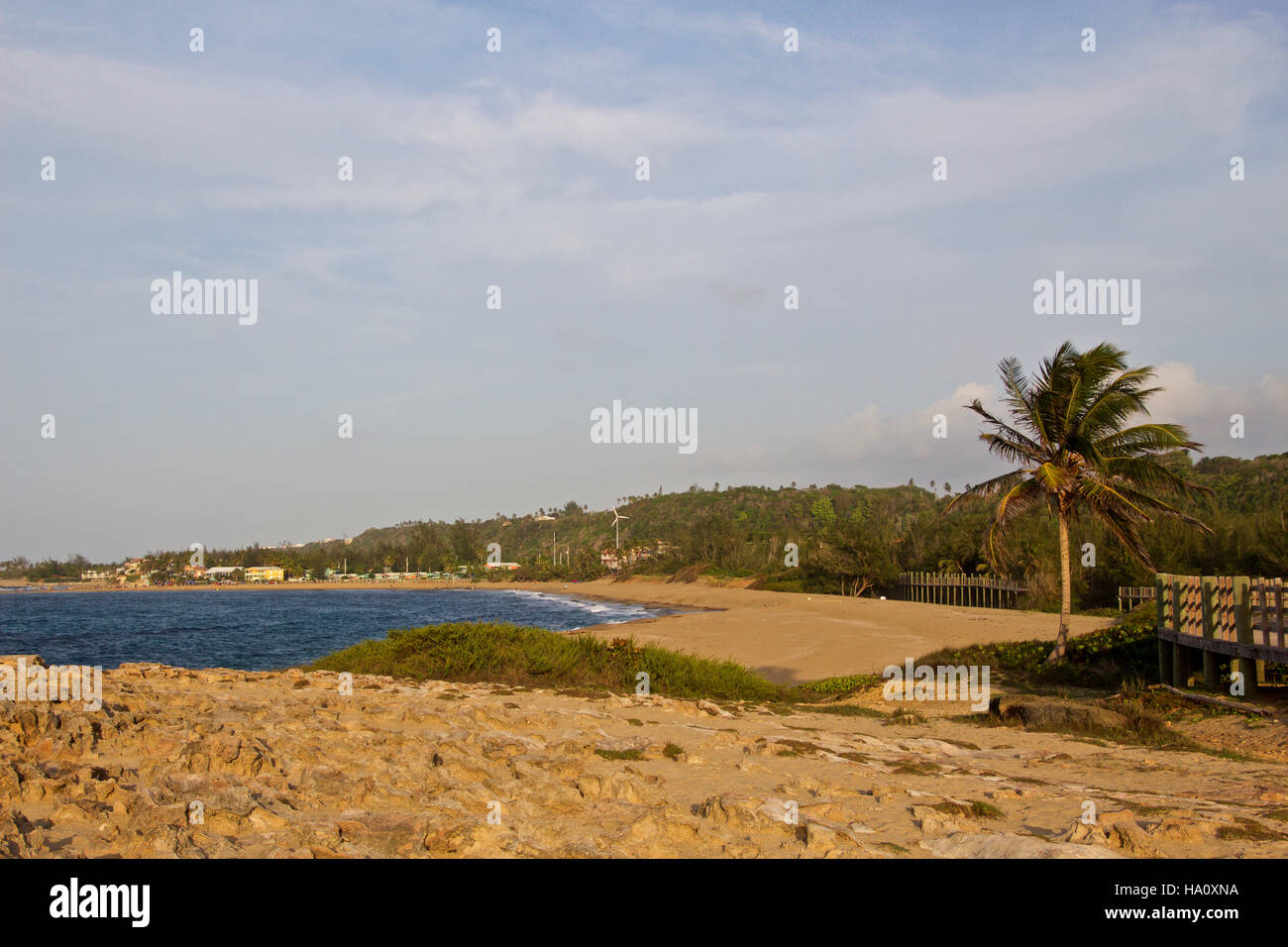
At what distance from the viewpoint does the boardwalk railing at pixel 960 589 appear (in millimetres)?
39625

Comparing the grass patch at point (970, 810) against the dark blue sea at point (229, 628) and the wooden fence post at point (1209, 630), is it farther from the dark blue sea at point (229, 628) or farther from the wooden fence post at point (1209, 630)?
the dark blue sea at point (229, 628)

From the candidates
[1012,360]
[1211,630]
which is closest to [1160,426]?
[1012,360]

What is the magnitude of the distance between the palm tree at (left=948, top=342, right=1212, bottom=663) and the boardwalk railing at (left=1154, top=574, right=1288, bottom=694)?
2.19 meters

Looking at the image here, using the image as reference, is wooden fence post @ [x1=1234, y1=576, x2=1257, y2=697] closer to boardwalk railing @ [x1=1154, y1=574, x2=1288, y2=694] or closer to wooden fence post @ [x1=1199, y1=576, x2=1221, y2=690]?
boardwalk railing @ [x1=1154, y1=574, x2=1288, y2=694]

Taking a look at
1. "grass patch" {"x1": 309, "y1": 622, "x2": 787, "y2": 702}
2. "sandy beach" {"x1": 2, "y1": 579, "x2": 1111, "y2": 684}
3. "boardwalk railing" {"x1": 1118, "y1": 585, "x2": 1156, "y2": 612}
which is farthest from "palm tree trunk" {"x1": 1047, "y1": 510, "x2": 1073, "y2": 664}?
"boardwalk railing" {"x1": 1118, "y1": 585, "x2": 1156, "y2": 612}

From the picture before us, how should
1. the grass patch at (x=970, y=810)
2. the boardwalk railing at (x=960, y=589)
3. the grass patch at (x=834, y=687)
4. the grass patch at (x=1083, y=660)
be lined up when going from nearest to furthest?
the grass patch at (x=970, y=810) < the grass patch at (x=1083, y=660) < the grass patch at (x=834, y=687) < the boardwalk railing at (x=960, y=589)

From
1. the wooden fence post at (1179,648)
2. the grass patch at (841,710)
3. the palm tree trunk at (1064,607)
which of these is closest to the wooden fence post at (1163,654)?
the wooden fence post at (1179,648)

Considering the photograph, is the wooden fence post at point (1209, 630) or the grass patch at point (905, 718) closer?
the grass patch at point (905, 718)

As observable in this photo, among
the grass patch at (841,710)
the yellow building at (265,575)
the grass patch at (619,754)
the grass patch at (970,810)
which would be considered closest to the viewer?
the grass patch at (970,810)

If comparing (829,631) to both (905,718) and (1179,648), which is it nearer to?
(1179,648)

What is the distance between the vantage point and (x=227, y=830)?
5207 mm

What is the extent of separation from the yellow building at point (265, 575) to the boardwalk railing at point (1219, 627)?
148 m

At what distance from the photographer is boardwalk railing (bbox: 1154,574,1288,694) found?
43.0 ft
